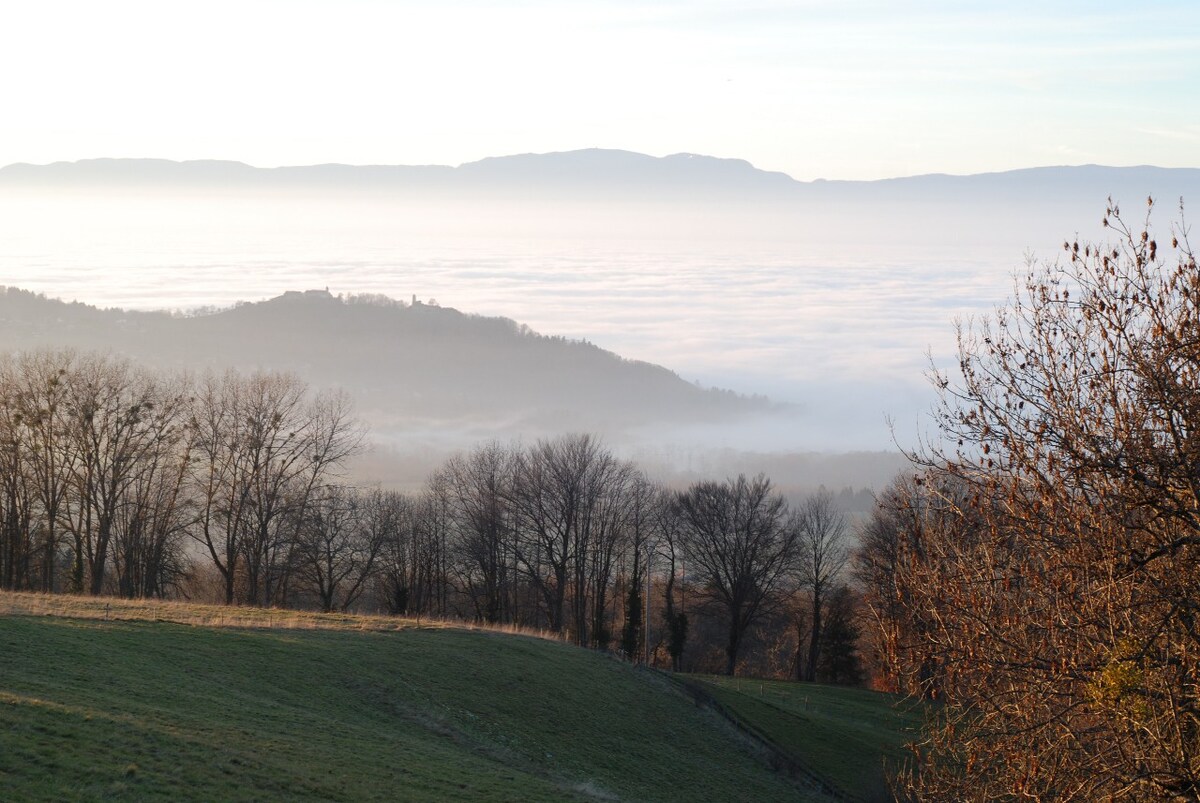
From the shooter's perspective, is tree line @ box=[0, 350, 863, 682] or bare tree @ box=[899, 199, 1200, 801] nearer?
bare tree @ box=[899, 199, 1200, 801]

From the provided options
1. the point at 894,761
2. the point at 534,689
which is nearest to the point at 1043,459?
the point at 534,689

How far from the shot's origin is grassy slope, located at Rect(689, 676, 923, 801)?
3759cm

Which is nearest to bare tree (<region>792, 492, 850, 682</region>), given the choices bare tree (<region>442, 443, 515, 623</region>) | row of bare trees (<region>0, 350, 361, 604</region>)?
bare tree (<region>442, 443, 515, 623</region>)

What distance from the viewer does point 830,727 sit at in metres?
44.1

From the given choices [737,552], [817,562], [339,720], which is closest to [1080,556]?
[339,720]

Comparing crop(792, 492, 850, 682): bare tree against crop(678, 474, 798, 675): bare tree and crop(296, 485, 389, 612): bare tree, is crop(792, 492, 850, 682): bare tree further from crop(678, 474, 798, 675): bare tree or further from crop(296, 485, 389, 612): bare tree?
crop(296, 485, 389, 612): bare tree

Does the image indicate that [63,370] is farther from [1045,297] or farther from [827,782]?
[1045,297]

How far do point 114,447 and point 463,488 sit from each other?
2557 cm

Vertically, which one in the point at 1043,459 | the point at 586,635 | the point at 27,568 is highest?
the point at 1043,459

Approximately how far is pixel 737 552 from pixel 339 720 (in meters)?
53.3

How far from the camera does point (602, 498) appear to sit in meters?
74.1

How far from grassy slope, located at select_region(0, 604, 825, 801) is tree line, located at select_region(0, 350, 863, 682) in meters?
26.4

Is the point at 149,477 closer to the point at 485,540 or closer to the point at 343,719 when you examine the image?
the point at 485,540

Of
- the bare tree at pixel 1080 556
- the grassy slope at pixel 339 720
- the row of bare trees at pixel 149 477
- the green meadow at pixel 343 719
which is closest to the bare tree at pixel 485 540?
the row of bare trees at pixel 149 477
